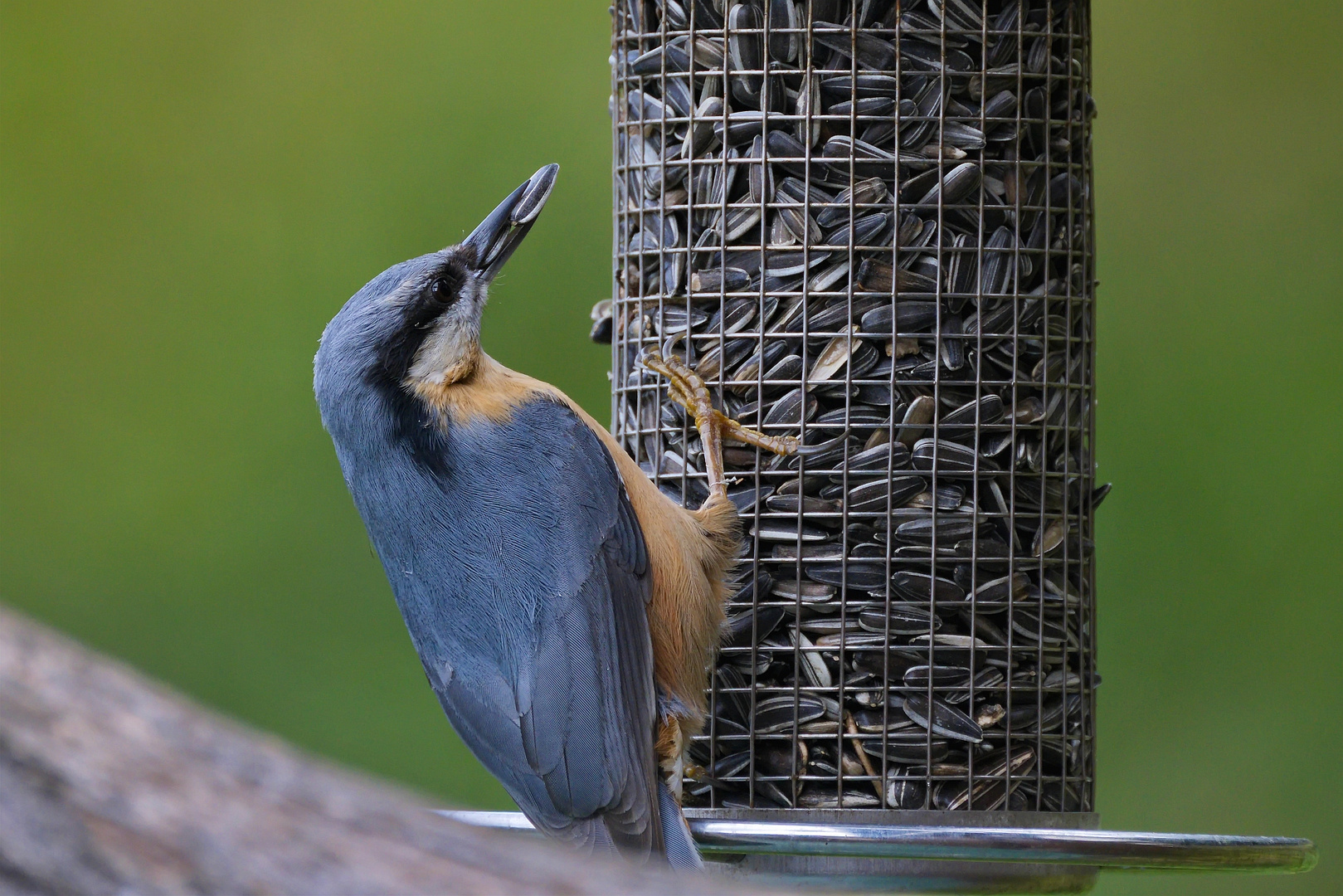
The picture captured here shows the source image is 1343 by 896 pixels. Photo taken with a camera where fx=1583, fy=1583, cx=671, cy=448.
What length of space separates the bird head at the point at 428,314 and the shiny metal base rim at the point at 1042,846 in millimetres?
1389

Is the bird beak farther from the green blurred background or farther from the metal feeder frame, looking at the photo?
the green blurred background

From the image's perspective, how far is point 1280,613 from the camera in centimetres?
674

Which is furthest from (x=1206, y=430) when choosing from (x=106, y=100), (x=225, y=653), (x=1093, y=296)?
(x=106, y=100)

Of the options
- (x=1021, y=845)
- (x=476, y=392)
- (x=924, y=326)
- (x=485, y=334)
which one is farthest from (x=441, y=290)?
(x=485, y=334)

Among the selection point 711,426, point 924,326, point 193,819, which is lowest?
point 193,819

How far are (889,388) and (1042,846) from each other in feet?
4.54

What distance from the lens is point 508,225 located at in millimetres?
4418

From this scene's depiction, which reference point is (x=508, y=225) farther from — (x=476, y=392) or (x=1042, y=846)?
(x=1042, y=846)

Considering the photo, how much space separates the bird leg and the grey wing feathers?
0.86 feet

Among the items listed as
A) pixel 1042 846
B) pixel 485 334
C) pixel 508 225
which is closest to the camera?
pixel 1042 846

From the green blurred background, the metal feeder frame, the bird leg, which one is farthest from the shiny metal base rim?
the green blurred background

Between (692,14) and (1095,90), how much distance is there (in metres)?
3.53

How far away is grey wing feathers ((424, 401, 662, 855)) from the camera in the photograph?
3.66 metres

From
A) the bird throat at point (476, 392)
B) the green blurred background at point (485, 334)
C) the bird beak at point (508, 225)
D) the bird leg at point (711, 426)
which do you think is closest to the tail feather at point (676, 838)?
the bird leg at point (711, 426)
